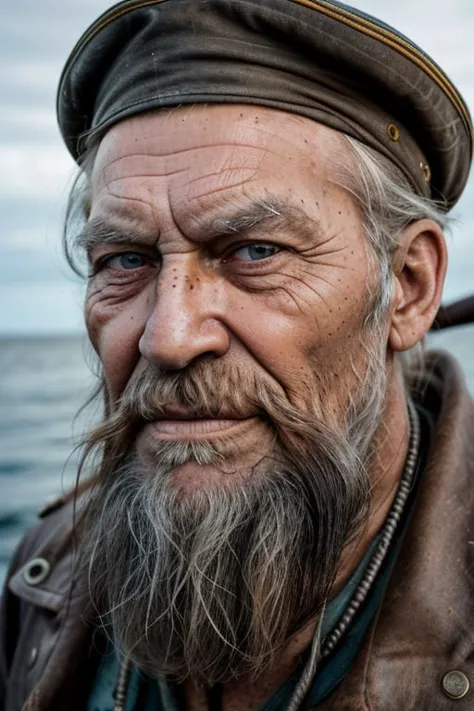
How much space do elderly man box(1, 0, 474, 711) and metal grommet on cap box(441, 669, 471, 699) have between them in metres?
0.03

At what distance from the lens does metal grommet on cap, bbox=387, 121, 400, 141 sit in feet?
7.71

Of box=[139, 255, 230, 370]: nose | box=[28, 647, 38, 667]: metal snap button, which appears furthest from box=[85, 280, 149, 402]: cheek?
box=[28, 647, 38, 667]: metal snap button

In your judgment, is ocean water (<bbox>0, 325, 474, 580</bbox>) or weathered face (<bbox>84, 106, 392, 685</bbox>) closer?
weathered face (<bbox>84, 106, 392, 685</bbox>)

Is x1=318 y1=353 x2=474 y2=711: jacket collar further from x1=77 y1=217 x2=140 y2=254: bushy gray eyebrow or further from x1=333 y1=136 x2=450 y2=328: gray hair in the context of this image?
x1=77 y1=217 x2=140 y2=254: bushy gray eyebrow

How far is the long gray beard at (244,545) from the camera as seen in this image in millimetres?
2121

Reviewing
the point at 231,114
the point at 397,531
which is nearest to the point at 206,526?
the point at 397,531

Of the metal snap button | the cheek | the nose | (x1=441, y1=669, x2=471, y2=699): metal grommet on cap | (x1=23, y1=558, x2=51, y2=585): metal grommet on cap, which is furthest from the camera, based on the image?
(x1=23, y1=558, x2=51, y2=585): metal grommet on cap

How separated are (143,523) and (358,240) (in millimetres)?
941

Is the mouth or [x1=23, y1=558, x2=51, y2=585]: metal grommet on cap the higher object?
the mouth

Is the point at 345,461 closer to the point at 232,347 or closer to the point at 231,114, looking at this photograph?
the point at 232,347

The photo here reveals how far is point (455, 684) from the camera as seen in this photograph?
1.88 m

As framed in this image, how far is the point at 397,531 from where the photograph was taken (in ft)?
7.82

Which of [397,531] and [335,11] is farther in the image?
[397,531]

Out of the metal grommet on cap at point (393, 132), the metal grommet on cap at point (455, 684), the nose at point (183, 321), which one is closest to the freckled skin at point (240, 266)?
the nose at point (183, 321)
